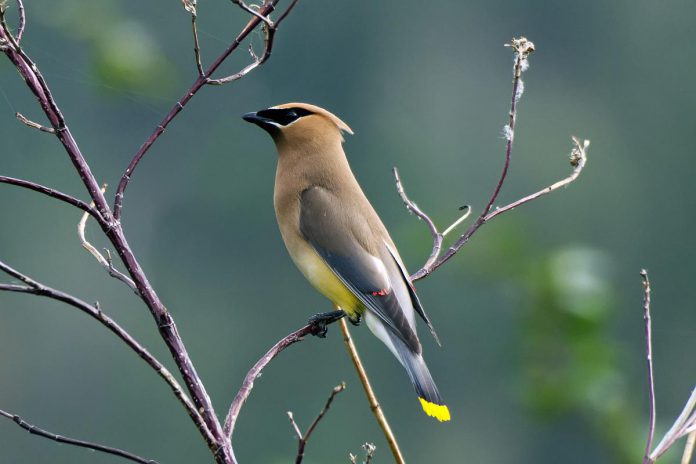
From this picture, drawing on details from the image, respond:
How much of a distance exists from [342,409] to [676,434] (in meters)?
21.0

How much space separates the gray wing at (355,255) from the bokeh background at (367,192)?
13.8 meters

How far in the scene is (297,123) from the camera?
132 inches

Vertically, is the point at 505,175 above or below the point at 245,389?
above

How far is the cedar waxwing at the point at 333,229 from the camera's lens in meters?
3.20

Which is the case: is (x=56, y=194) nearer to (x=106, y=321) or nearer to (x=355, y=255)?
(x=106, y=321)

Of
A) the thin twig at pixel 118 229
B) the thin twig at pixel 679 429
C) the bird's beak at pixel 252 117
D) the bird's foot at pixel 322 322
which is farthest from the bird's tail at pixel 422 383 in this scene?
the thin twig at pixel 118 229

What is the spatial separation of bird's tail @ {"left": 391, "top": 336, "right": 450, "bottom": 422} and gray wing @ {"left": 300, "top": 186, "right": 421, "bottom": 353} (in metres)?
0.03

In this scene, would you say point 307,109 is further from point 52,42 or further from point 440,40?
point 440,40

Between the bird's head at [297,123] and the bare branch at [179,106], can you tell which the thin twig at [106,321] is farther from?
the bird's head at [297,123]

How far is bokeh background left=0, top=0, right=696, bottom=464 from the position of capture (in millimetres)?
21203

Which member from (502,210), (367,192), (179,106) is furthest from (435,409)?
(367,192)

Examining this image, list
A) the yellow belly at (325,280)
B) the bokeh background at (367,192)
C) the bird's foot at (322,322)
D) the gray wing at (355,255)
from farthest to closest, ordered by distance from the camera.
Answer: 1. the bokeh background at (367,192)
2. the yellow belly at (325,280)
3. the gray wing at (355,255)
4. the bird's foot at (322,322)

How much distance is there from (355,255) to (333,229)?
0.09 meters

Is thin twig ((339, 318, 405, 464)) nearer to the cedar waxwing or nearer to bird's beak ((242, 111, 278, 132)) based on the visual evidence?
the cedar waxwing
